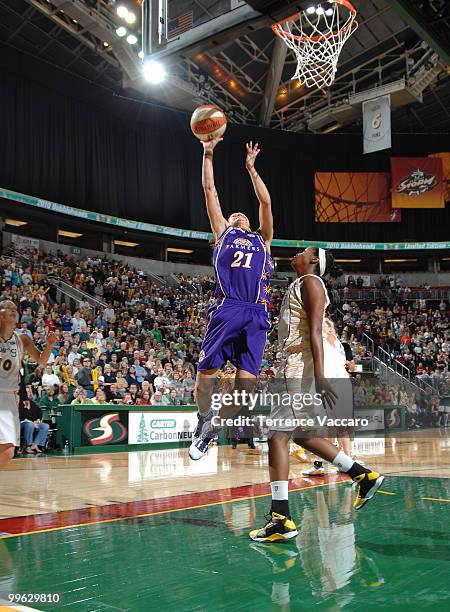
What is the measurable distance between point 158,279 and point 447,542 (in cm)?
2349

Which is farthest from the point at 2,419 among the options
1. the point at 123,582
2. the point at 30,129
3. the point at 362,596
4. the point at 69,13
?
the point at 30,129

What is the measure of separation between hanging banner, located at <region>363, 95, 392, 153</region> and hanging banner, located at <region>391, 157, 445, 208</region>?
4.67 meters

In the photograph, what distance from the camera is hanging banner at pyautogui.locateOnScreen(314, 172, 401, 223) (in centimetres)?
3148

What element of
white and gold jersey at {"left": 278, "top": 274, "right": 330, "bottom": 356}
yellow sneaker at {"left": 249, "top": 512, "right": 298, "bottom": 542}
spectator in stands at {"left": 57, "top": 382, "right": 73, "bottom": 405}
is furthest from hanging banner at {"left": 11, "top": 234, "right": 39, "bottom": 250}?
yellow sneaker at {"left": 249, "top": 512, "right": 298, "bottom": 542}

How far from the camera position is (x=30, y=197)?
2183 centimetres

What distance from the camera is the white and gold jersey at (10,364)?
185 inches

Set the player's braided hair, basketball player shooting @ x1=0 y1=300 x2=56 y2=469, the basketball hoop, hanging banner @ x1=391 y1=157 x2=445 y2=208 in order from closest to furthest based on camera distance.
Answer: the player's braided hair
basketball player shooting @ x1=0 y1=300 x2=56 y2=469
the basketball hoop
hanging banner @ x1=391 y1=157 x2=445 y2=208

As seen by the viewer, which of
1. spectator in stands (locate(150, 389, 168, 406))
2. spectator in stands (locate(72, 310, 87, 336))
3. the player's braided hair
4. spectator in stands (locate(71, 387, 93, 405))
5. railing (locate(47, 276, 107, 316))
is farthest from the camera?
railing (locate(47, 276, 107, 316))

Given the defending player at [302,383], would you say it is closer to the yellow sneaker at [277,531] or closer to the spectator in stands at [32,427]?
the yellow sneaker at [277,531]

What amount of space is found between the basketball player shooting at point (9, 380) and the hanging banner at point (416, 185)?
29025 millimetres

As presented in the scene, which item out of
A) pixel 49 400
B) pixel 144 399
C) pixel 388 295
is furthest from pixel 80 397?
pixel 388 295

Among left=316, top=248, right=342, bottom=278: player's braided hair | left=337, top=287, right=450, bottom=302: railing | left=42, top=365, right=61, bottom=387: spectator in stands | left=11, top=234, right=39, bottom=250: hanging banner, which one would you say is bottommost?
left=42, top=365, right=61, bottom=387: spectator in stands

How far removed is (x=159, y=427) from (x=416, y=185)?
76.1ft

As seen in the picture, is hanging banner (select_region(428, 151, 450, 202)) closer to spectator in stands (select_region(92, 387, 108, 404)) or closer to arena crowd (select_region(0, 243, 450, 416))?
arena crowd (select_region(0, 243, 450, 416))
